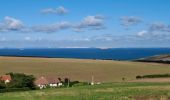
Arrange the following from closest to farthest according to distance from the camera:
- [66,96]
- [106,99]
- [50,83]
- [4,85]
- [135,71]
Result: 1. [106,99]
2. [66,96]
3. [4,85]
4. [50,83]
5. [135,71]

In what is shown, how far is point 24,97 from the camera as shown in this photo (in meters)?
30.7

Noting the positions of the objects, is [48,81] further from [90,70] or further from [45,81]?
[90,70]

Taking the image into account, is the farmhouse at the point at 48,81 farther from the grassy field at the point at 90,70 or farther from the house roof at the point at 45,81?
the grassy field at the point at 90,70

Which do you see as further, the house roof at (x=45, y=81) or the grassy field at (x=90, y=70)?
the grassy field at (x=90, y=70)

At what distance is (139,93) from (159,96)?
7.42 ft

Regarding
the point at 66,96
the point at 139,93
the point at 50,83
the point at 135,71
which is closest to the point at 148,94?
the point at 139,93

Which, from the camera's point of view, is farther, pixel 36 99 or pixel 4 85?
pixel 4 85

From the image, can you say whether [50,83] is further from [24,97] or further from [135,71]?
[24,97]

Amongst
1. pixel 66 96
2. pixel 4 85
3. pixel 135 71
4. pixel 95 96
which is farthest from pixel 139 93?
pixel 135 71

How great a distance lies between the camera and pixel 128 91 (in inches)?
1268

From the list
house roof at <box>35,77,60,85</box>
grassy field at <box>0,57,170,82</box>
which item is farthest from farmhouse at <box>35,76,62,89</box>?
grassy field at <box>0,57,170,82</box>

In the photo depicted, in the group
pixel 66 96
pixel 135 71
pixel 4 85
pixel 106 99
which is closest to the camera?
pixel 106 99

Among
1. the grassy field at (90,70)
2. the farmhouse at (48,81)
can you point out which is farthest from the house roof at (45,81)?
the grassy field at (90,70)

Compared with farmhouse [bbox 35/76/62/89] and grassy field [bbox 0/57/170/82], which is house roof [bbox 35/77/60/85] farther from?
grassy field [bbox 0/57/170/82]
